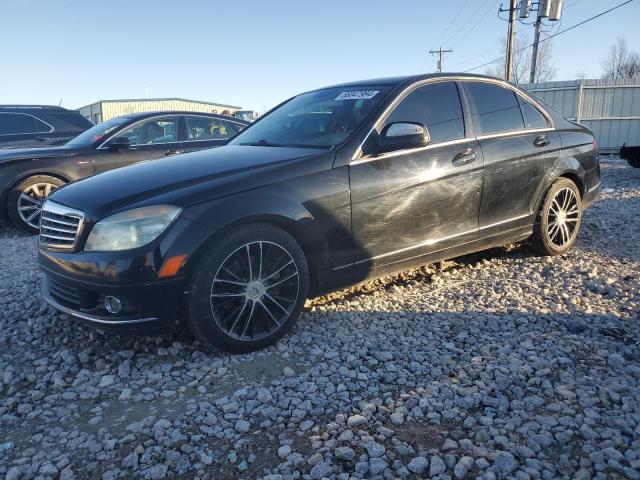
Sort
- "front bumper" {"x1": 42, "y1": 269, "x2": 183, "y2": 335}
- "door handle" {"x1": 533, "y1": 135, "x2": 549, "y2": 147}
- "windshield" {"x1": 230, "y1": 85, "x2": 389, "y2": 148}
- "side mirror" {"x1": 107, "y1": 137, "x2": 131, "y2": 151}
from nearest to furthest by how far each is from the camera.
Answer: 1. "front bumper" {"x1": 42, "y1": 269, "x2": 183, "y2": 335}
2. "windshield" {"x1": 230, "y1": 85, "x2": 389, "y2": 148}
3. "door handle" {"x1": 533, "y1": 135, "x2": 549, "y2": 147}
4. "side mirror" {"x1": 107, "y1": 137, "x2": 131, "y2": 151}

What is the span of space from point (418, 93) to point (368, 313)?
5.91 feet

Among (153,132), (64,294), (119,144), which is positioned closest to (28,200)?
(119,144)

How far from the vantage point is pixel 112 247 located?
9.41 ft

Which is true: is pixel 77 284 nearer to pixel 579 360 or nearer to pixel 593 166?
pixel 579 360

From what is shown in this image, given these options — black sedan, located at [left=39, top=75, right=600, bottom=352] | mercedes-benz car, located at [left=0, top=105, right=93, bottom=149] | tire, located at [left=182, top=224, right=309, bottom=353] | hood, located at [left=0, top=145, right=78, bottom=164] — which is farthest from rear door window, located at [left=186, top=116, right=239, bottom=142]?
tire, located at [left=182, top=224, right=309, bottom=353]

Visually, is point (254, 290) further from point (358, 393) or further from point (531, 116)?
point (531, 116)

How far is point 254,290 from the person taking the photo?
123 inches

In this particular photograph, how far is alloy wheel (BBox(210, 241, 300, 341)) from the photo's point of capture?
302cm

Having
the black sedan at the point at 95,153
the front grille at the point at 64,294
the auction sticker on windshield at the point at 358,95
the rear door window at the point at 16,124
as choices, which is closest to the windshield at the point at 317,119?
the auction sticker on windshield at the point at 358,95

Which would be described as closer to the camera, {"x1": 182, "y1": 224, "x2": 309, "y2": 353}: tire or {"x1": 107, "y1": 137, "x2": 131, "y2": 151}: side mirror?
{"x1": 182, "y1": 224, "x2": 309, "y2": 353}: tire

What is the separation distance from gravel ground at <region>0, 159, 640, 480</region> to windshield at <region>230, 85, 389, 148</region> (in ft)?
4.27

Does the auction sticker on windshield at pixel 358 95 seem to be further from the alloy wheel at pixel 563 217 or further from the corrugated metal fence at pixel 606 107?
the corrugated metal fence at pixel 606 107

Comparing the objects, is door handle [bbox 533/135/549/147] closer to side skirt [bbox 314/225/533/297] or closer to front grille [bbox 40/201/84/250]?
side skirt [bbox 314/225/533/297]

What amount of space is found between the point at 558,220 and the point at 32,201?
6.65 meters
